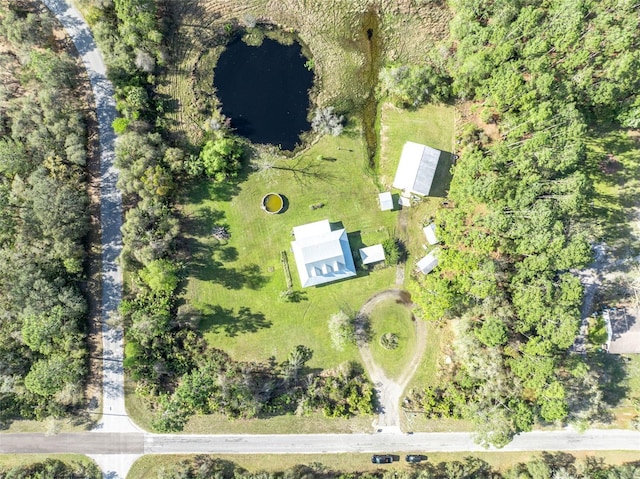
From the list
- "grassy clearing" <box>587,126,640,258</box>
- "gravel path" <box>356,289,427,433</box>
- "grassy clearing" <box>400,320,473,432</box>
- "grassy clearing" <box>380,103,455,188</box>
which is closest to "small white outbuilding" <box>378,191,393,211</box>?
"grassy clearing" <box>380,103,455,188</box>

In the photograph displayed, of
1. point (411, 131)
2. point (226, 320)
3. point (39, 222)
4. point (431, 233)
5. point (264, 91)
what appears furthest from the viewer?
point (411, 131)

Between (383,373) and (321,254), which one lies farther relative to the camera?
(383,373)

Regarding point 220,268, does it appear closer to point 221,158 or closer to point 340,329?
point 221,158

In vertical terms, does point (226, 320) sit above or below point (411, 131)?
below

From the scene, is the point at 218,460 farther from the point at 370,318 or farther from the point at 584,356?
the point at 584,356

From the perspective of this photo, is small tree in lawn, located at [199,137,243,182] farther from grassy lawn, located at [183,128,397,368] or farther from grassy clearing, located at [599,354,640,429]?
grassy clearing, located at [599,354,640,429]

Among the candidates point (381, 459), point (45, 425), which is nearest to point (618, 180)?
point (381, 459)
